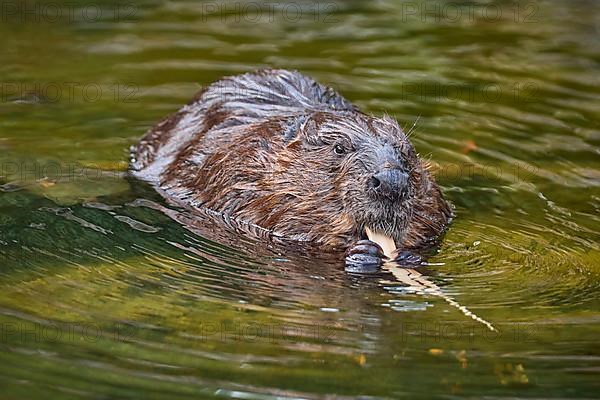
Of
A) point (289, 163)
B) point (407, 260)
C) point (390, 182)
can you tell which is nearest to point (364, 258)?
point (407, 260)

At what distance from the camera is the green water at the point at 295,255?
3883 mm

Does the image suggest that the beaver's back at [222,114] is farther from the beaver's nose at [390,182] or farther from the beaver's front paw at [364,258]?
the beaver's front paw at [364,258]

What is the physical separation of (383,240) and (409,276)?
294mm

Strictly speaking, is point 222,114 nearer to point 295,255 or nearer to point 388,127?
point 388,127

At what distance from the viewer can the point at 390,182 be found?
192 inches

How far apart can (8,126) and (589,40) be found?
3.98 metres

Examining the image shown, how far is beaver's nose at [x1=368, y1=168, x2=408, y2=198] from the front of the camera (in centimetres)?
488

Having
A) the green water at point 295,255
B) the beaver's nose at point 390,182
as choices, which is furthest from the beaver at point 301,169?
the green water at point 295,255

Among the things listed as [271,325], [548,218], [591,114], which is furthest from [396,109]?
[271,325]

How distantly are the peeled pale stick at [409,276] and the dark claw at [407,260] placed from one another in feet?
0.09

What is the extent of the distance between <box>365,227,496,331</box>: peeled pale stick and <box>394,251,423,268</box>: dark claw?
0.03 metres

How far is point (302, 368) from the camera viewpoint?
Result: 12.7 feet

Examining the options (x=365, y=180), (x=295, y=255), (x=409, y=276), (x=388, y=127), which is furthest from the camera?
(x=388, y=127)

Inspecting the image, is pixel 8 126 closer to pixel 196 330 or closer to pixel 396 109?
pixel 396 109
